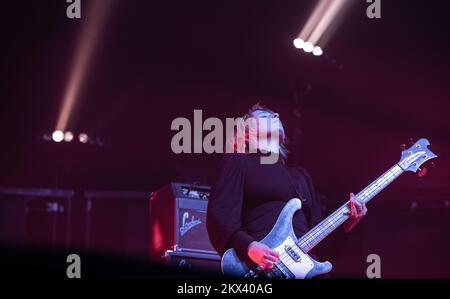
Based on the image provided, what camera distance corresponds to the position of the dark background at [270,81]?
247 inches

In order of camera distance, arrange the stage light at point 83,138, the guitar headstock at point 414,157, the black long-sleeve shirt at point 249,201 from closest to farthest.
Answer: the black long-sleeve shirt at point 249,201
the guitar headstock at point 414,157
the stage light at point 83,138

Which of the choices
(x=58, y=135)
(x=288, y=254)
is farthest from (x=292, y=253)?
(x=58, y=135)

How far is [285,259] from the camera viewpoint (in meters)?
3.52

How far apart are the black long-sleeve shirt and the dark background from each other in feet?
7.45

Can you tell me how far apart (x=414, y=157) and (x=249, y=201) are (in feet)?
3.56

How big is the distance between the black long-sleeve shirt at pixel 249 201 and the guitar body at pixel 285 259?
39mm

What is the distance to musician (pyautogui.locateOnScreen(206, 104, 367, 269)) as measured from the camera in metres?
3.47

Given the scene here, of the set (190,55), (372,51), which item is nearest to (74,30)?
(190,55)

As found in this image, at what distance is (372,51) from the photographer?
21.1 feet

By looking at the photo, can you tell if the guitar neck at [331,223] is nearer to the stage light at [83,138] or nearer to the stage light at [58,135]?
the stage light at [58,135]

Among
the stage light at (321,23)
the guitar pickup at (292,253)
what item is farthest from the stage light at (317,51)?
the guitar pickup at (292,253)

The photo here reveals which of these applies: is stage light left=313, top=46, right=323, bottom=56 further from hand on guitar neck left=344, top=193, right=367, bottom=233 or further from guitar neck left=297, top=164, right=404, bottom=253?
hand on guitar neck left=344, top=193, right=367, bottom=233

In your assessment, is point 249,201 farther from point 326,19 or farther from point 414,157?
point 326,19

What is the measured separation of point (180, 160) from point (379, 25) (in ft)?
7.49
